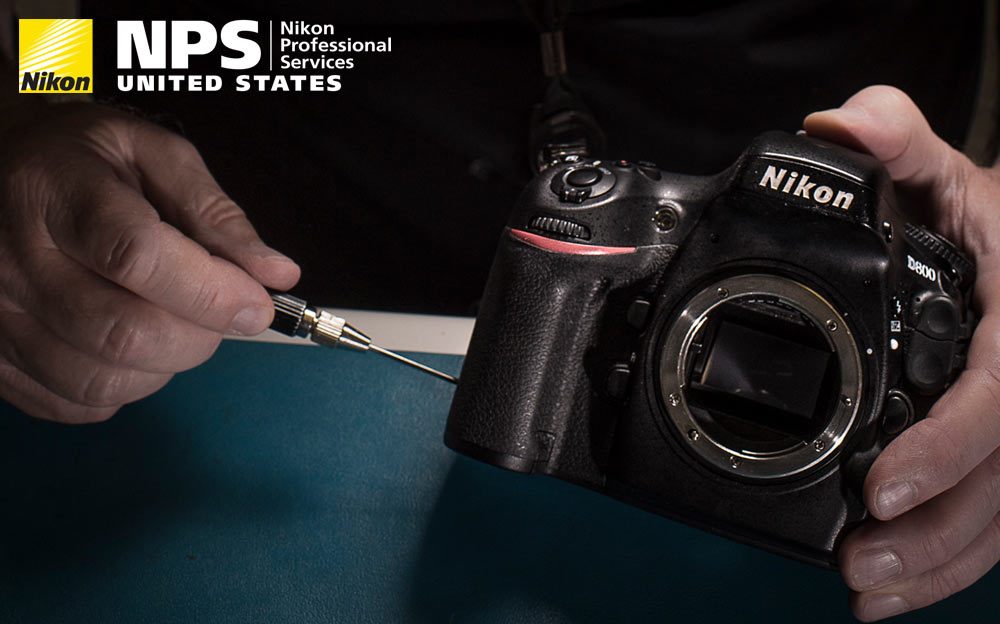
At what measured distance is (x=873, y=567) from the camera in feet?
1.20

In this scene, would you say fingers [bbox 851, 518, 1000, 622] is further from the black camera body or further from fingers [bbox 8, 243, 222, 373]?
fingers [bbox 8, 243, 222, 373]

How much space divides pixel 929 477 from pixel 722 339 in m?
0.10

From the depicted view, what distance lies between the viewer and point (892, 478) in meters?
0.35

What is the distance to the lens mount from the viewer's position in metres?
0.36

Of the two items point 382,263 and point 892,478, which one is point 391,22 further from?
point 892,478

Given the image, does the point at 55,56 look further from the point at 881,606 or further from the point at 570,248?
the point at 881,606

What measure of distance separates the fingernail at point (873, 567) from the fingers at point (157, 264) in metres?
0.30

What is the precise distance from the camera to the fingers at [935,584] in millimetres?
392

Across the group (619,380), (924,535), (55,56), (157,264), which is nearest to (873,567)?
(924,535)

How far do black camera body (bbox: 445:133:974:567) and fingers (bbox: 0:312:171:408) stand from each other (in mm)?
178

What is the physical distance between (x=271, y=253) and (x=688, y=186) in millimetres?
224

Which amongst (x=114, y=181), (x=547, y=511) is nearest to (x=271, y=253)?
(x=114, y=181)

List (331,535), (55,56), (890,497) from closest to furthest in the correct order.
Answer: (890,497) < (331,535) < (55,56)

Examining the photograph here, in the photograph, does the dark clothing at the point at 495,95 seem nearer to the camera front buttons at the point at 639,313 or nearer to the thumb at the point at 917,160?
the thumb at the point at 917,160
